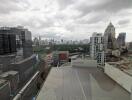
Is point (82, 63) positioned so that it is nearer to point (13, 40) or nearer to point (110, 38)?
point (13, 40)

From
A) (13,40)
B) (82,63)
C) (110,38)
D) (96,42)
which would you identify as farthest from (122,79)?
(110,38)

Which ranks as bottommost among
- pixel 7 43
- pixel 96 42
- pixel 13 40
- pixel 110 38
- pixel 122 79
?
A: pixel 122 79

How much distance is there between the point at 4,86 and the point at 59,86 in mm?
2427

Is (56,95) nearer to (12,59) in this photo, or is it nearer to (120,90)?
(120,90)

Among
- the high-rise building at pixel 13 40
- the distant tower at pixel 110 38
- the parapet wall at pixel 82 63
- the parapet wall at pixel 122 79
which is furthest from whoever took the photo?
the distant tower at pixel 110 38

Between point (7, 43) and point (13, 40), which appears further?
point (13, 40)

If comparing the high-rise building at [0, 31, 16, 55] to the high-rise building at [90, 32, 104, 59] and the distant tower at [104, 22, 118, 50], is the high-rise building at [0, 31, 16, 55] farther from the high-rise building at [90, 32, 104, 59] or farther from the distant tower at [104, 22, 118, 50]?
the distant tower at [104, 22, 118, 50]

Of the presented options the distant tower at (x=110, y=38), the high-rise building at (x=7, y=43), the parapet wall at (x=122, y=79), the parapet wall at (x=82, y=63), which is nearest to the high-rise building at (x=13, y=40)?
the high-rise building at (x=7, y=43)

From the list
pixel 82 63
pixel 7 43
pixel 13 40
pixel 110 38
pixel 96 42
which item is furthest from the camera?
pixel 110 38

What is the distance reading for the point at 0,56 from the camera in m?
8.20

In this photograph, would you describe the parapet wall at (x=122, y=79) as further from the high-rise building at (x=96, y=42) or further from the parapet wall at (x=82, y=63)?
the high-rise building at (x=96, y=42)

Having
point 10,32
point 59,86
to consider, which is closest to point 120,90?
point 59,86

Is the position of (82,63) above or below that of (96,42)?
below

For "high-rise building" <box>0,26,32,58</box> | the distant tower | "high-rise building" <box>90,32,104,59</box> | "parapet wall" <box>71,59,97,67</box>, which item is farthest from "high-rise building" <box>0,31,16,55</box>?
the distant tower
